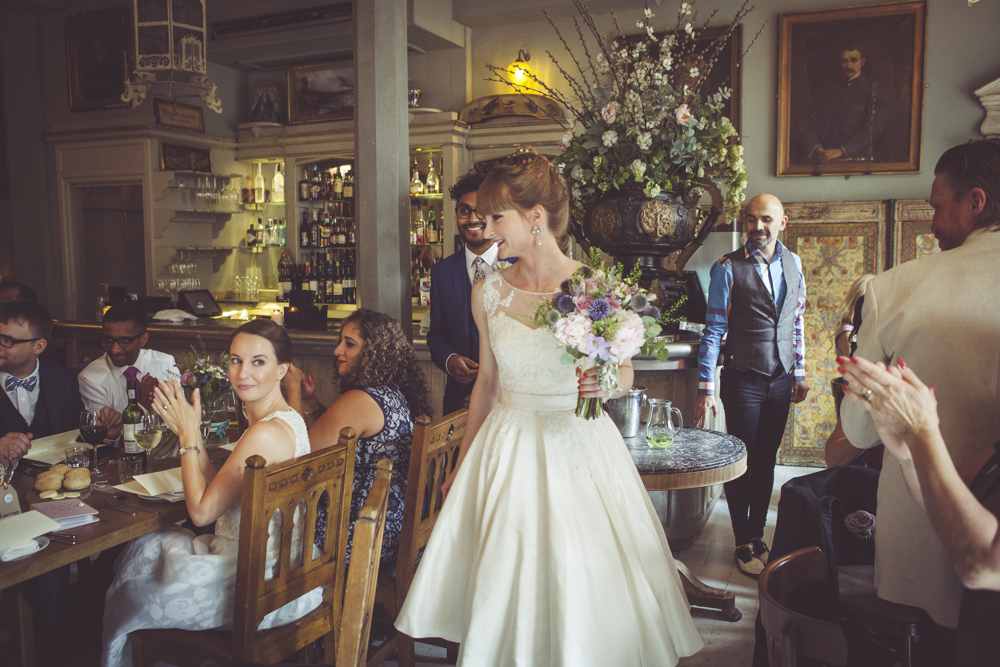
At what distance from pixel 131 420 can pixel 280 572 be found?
1.12m

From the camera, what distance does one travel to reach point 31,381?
10.2 ft

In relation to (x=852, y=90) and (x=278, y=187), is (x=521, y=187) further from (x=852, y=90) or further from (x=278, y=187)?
(x=278, y=187)

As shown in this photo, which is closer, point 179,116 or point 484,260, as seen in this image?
point 484,260

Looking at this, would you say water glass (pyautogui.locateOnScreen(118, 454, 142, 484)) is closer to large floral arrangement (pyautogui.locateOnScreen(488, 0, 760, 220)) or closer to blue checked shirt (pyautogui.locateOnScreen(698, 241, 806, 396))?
large floral arrangement (pyautogui.locateOnScreen(488, 0, 760, 220))

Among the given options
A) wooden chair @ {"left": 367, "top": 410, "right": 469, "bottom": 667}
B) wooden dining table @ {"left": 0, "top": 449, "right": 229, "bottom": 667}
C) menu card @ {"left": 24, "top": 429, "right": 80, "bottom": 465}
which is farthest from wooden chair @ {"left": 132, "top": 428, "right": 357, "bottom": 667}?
menu card @ {"left": 24, "top": 429, "right": 80, "bottom": 465}

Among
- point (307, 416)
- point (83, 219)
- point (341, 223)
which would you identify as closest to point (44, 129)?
point (83, 219)

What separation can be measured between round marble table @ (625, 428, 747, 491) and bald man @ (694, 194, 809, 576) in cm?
71

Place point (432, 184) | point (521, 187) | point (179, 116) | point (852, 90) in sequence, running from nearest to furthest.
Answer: point (521, 187)
point (852, 90)
point (432, 184)
point (179, 116)

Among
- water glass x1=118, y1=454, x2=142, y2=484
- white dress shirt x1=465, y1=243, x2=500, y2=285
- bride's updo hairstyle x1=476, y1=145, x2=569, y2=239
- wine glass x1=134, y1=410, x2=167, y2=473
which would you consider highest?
bride's updo hairstyle x1=476, y1=145, x2=569, y2=239

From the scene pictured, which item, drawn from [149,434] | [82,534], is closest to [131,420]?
[149,434]

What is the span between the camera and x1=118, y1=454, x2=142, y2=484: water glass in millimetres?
2488

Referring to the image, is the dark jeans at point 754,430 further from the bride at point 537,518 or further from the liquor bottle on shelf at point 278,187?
the liquor bottle on shelf at point 278,187

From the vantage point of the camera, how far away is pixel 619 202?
3336 mm

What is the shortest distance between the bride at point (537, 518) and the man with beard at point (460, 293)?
3.36 ft
